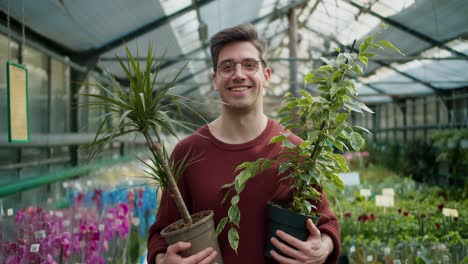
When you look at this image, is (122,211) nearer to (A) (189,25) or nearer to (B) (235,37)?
(B) (235,37)

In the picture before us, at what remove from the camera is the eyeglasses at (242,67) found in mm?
1209

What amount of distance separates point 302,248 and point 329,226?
15 centimetres

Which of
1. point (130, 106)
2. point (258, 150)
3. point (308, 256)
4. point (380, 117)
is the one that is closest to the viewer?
point (130, 106)

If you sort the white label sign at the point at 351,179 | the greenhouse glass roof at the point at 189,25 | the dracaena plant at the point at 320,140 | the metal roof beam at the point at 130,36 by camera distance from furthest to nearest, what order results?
the white label sign at the point at 351,179, the metal roof beam at the point at 130,36, the greenhouse glass roof at the point at 189,25, the dracaena plant at the point at 320,140

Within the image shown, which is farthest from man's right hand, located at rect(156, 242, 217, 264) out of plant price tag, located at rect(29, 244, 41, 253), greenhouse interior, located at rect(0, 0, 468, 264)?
plant price tag, located at rect(29, 244, 41, 253)

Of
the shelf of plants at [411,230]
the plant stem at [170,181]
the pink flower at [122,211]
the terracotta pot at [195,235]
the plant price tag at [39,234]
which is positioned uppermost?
the plant stem at [170,181]

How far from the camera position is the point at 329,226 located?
120 centimetres

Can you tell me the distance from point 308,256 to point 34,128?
2695mm

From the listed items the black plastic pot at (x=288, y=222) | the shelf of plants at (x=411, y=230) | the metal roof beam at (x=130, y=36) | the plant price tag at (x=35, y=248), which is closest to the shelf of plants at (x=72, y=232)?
the plant price tag at (x=35, y=248)

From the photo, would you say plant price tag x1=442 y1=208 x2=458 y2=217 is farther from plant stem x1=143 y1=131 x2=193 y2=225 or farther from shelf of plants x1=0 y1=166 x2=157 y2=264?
plant stem x1=143 y1=131 x2=193 y2=225

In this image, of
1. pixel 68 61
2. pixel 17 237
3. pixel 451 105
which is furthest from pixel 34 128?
pixel 451 105

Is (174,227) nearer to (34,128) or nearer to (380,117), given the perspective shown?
(34,128)

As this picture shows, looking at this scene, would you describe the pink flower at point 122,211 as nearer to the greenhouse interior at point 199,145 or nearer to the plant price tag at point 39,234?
the greenhouse interior at point 199,145

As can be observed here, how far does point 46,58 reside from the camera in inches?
136
